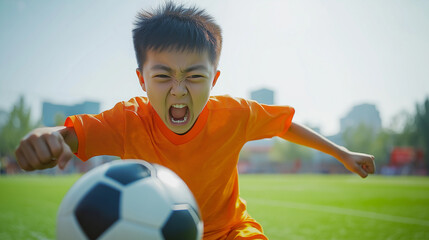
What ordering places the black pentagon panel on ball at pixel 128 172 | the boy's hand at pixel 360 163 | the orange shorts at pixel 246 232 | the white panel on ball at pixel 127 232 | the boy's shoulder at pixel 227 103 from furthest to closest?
the boy's hand at pixel 360 163 → the boy's shoulder at pixel 227 103 → the orange shorts at pixel 246 232 → the black pentagon panel on ball at pixel 128 172 → the white panel on ball at pixel 127 232

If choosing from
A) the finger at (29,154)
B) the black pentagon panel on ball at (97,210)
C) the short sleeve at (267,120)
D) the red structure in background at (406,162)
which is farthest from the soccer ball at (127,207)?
the red structure in background at (406,162)

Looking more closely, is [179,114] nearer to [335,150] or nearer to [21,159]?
[21,159]

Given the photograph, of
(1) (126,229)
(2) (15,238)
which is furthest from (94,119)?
(2) (15,238)

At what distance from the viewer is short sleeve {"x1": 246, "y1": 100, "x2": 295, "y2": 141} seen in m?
2.55

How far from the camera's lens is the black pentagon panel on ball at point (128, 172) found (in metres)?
1.38

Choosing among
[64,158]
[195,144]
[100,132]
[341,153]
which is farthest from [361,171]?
[64,158]

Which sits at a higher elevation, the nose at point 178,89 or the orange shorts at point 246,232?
the nose at point 178,89

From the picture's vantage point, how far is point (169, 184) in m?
1.45

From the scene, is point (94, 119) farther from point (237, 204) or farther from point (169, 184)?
point (237, 204)

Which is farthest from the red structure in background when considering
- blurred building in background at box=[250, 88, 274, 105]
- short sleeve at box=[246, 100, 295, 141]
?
blurred building in background at box=[250, 88, 274, 105]

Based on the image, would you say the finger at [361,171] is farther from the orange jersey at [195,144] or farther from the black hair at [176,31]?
the black hair at [176,31]

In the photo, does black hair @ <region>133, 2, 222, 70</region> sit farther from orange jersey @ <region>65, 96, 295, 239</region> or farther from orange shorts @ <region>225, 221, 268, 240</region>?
orange shorts @ <region>225, 221, 268, 240</region>

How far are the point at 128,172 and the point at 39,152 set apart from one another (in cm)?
45

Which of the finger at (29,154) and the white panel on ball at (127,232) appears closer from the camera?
the white panel on ball at (127,232)
